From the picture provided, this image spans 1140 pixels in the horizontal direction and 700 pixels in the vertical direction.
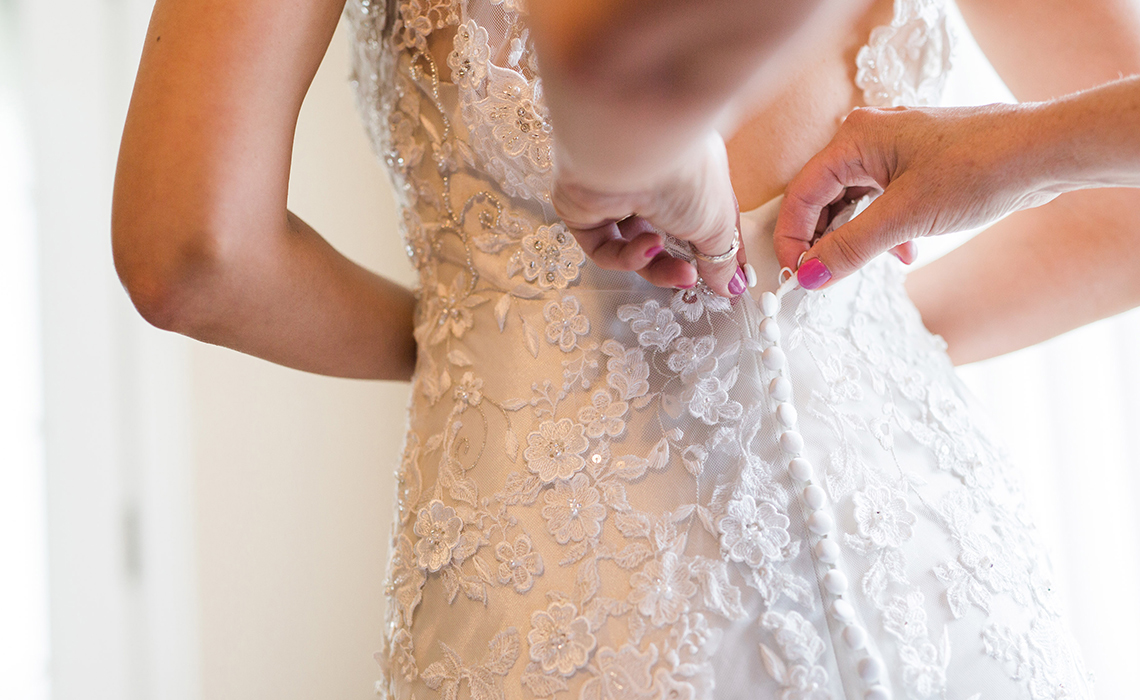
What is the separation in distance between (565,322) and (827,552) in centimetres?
25

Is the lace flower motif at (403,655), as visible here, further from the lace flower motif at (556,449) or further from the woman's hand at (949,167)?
the woman's hand at (949,167)

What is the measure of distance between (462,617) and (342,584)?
1.21m

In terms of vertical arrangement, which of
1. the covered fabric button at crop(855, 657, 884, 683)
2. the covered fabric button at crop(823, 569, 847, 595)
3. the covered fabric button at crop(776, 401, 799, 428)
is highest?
the covered fabric button at crop(776, 401, 799, 428)

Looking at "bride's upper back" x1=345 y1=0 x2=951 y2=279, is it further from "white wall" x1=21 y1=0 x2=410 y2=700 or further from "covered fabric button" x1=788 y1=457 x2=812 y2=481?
"white wall" x1=21 y1=0 x2=410 y2=700

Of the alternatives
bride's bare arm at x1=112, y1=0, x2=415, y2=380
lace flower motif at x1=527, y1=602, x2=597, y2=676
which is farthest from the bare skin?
lace flower motif at x1=527, y1=602, x2=597, y2=676

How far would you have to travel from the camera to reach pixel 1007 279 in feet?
2.76

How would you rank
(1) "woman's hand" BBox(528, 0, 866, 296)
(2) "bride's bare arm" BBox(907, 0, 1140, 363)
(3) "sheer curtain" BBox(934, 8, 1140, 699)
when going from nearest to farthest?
(1) "woman's hand" BBox(528, 0, 866, 296) → (2) "bride's bare arm" BBox(907, 0, 1140, 363) → (3) "sheer curtain" BBox(934, 8, 1140, 699)

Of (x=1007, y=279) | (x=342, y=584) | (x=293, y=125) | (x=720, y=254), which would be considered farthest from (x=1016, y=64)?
(x=342, y=584)

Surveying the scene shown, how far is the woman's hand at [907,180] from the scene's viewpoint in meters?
0.50

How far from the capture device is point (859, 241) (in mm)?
536

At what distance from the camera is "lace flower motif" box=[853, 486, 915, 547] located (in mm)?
542

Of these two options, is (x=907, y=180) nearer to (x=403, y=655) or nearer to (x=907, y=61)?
(x=907, y=61)

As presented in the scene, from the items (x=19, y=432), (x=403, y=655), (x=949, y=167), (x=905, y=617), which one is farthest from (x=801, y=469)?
(x=19, y=432)

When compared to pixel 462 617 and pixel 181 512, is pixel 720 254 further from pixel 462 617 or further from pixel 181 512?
pixel 181 512
